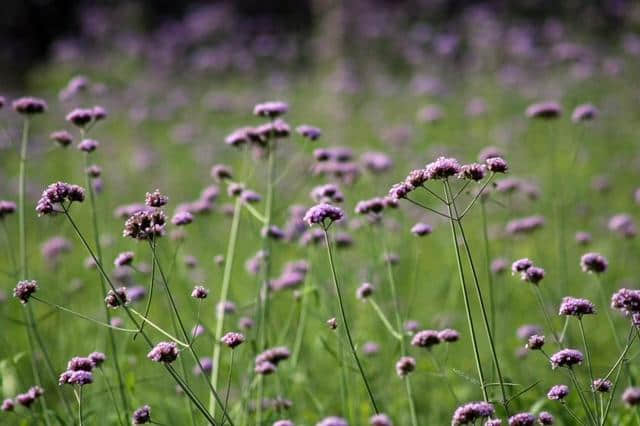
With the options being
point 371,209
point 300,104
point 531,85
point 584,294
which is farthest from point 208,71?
point 371,209

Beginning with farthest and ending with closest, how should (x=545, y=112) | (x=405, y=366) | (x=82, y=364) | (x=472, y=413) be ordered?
(x=545, y=112) < (x=405, y=366) < (x=82, y=364) < (x=472, y=413)

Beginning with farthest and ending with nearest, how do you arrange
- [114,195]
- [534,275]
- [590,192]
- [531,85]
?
[531,85], [114,195], [590,192], [534,275]

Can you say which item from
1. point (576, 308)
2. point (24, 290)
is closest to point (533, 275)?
point (576, 308)

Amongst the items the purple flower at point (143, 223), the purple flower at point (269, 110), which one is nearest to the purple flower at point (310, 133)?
the purple flower at point (269, 110)

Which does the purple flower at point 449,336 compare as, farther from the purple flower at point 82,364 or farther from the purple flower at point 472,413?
the purple flower at point 82,364

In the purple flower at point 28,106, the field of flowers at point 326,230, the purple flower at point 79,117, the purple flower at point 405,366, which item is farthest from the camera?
the purple flower at point 28,106

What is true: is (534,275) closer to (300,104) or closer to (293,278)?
(293,278)

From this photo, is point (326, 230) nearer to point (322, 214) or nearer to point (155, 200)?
point (322, 214)

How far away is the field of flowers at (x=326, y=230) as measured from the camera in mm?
2674

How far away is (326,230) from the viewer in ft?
7.09

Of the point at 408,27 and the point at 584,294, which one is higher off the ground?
the point at 408,27

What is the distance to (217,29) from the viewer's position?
15969 mm

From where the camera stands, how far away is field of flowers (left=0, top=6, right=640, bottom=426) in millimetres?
2674

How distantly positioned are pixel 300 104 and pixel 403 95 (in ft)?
4.99
